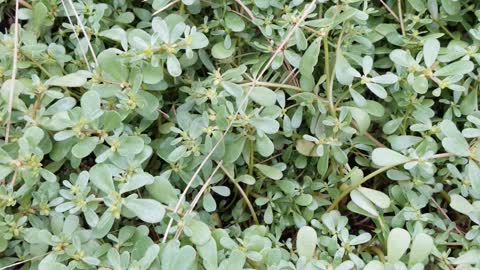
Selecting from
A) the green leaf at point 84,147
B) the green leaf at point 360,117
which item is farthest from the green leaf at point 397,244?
the green leaf at point 84,147

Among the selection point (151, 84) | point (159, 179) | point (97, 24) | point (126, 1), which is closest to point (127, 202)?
point (159, 179)

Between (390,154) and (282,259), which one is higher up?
(390,154)

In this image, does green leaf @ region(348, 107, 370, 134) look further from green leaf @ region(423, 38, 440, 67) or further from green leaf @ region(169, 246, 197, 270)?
green leaf @ region(169, 246, 197, 270)

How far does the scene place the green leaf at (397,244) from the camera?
3.49 ft

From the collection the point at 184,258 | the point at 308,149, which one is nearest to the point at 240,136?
the point at 308,149

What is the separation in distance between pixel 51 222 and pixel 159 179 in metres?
0.21

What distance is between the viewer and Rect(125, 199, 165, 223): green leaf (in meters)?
0.98

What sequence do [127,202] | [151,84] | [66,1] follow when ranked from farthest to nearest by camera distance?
[66,1] → [151,84] → [127,202]

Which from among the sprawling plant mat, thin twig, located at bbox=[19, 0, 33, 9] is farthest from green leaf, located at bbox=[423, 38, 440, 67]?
thin twig, located at bbox=[19, 0, 33, 9]

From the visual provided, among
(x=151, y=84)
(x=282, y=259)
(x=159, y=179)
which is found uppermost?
(x=151, y=84)

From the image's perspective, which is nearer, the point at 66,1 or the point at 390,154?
the point at 390,154

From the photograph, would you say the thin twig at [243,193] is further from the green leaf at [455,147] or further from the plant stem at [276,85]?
the green leaf at [455,147]

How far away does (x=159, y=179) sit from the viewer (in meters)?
1.05

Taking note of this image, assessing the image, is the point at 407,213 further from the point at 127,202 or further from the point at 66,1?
the point at 66,1
